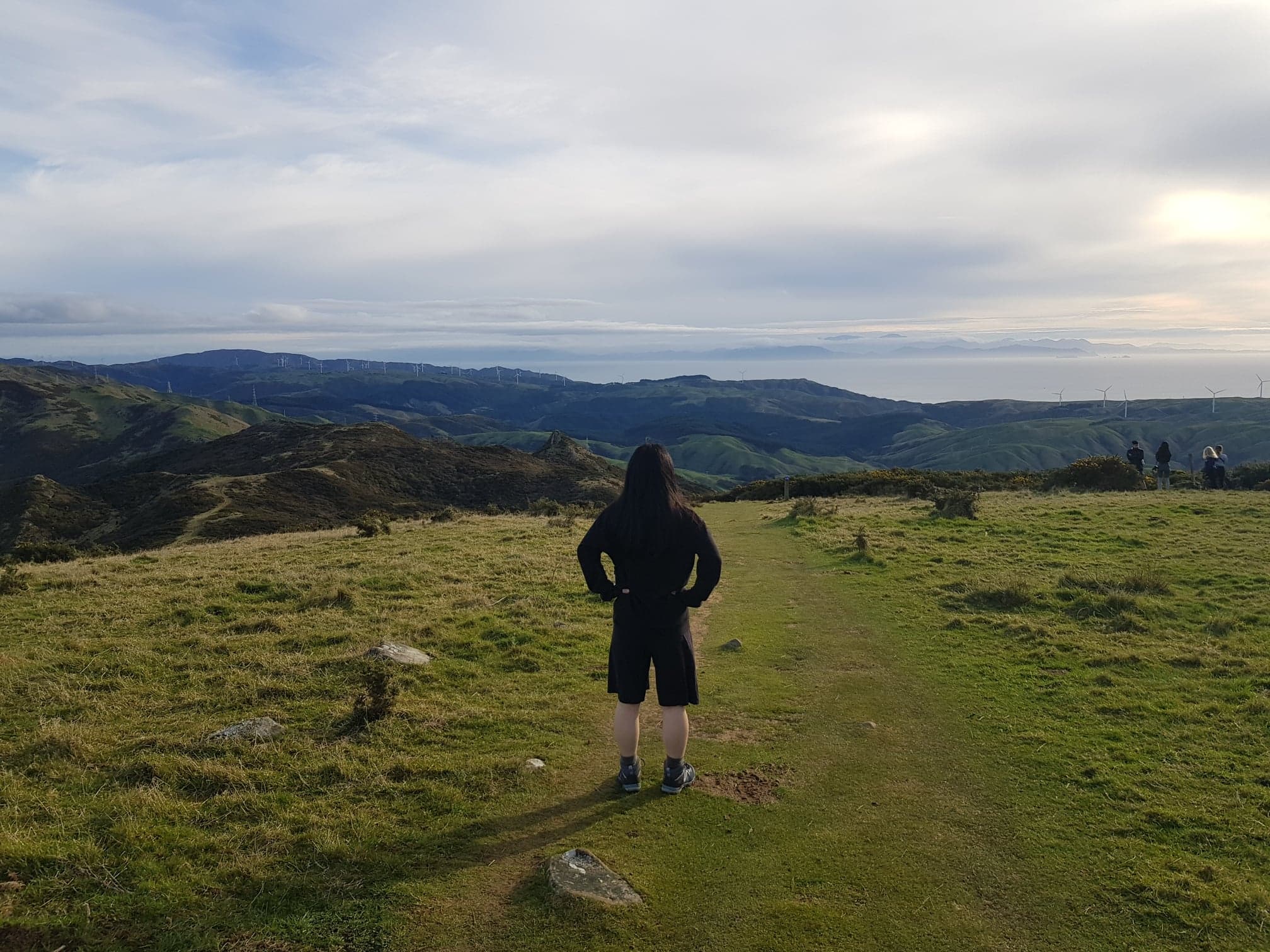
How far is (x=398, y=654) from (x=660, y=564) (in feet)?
19.9

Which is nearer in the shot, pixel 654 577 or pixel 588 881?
pixel 588 881

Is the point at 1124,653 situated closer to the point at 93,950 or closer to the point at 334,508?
the point at 93,950

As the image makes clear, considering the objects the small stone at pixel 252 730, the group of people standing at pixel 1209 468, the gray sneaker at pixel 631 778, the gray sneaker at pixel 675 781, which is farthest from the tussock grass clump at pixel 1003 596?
the group of people standing at pixel 1209 468

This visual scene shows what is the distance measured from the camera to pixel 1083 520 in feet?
80.9

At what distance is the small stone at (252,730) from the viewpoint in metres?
8.05

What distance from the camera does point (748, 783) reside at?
7477 millimetres

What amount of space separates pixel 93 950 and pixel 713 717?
645 centimetres

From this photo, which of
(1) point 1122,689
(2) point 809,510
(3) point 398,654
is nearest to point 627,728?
(3) point 398,654

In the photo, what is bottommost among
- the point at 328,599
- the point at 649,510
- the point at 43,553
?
the point at 43,553

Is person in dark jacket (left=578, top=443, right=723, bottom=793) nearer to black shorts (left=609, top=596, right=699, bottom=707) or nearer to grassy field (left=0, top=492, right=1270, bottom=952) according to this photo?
black shorts (left=609, top=596, right=699, bottom=707)

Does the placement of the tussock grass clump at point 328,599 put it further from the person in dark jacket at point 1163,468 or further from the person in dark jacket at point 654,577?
the person in dark jacket at point 1163,468

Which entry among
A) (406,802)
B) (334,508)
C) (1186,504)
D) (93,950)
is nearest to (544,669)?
(406,802)

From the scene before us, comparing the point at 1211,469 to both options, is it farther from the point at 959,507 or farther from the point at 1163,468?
the point at 959,507

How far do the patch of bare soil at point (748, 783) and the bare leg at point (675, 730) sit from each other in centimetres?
64
